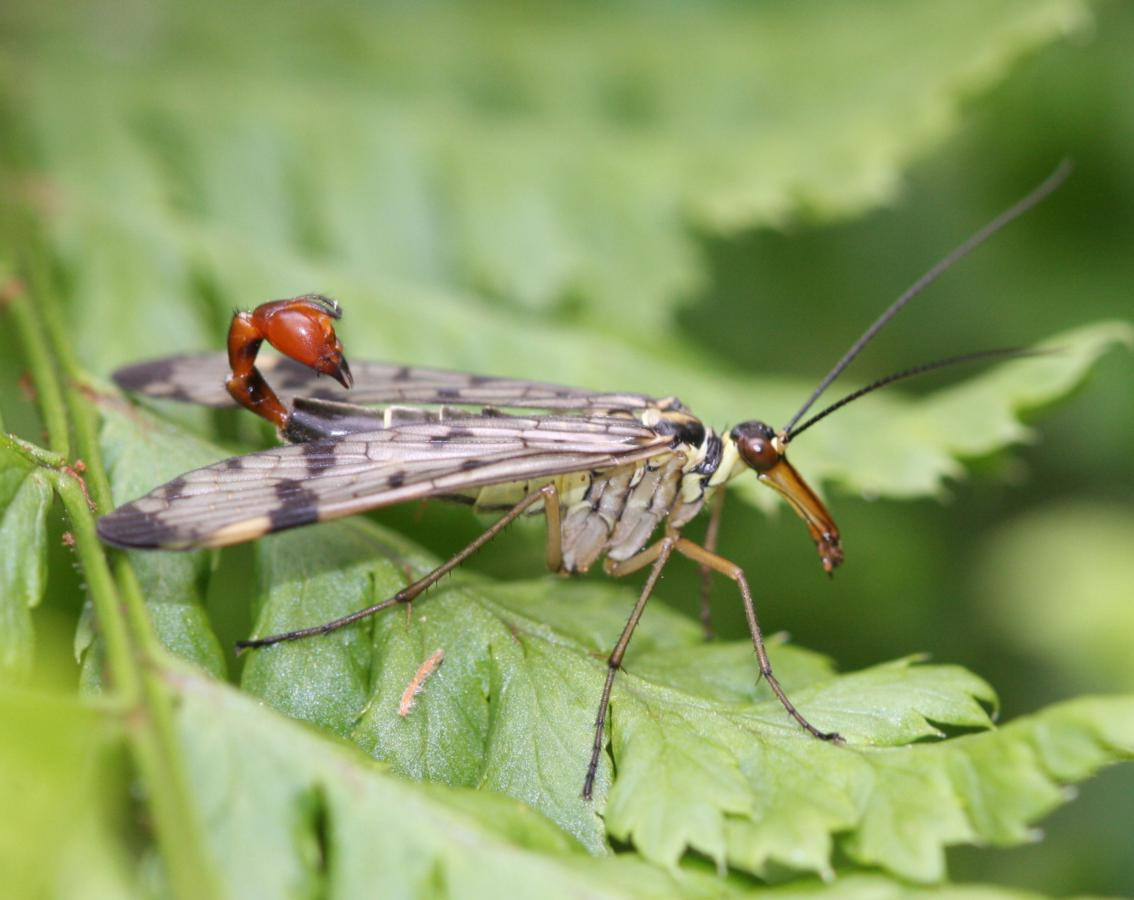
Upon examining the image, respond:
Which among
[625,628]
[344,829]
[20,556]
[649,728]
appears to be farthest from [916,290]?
[20,556]

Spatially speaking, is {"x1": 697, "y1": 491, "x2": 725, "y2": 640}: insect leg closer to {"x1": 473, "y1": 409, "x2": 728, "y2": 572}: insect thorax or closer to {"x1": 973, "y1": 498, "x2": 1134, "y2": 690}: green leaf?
{"x1": 473, "y1": 409, "x2": 728, "y2": 572}: insect thorax

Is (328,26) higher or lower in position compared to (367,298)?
higher

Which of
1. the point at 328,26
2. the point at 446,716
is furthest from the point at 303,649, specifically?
the point at 328,26

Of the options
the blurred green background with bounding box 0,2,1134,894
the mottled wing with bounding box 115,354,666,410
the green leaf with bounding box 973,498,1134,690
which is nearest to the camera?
the mottled wing with bounding box 115,354,666,410

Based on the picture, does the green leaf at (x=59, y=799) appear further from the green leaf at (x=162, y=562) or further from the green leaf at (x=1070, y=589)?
the green leaf at (x=1070, y=589)

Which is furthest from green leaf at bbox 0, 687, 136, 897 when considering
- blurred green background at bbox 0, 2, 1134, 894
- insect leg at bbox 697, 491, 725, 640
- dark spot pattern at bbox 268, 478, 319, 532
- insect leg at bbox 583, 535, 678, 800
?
insect leg at bbox 697, 491, 725, 640

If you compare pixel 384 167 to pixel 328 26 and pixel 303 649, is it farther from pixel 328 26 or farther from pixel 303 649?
pixel 303 649
